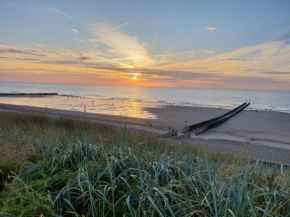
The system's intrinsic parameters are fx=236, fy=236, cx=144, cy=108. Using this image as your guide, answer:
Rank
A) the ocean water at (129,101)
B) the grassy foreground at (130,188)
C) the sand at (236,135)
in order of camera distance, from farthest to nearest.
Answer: the ocean water at (129,101), the sand at (236,135), the grassy foreground at (130,188)

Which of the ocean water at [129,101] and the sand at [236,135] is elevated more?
the ocean water at [129,101]

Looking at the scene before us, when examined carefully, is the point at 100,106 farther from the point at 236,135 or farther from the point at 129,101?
the point at 236,135

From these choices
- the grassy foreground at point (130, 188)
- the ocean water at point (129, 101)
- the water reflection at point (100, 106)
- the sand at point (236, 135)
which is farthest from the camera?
the ocean water at point (129, 101)

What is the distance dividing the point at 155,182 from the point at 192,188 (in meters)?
0.47

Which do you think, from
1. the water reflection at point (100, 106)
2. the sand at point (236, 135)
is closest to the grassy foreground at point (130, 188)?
the sand at point (236, 135)

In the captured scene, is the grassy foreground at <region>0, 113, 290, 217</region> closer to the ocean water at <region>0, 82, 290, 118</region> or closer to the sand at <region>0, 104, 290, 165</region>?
the sand at <region>0, 104, 290, 165</region>

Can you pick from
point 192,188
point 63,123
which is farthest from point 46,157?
point 63,123

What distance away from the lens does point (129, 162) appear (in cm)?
365

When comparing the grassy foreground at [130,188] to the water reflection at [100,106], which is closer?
the grassy foreground at [130,188]

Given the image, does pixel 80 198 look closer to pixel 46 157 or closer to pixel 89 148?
pixel 89 148

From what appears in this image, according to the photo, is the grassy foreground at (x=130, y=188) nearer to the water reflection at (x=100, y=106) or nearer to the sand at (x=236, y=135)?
the sand at (x=236, y=135)

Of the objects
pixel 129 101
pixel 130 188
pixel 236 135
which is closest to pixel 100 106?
pixel 129 101

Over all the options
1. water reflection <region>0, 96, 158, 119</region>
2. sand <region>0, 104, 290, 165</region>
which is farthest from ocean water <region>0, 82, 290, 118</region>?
sand <region>0, 104, 290, 165</region>

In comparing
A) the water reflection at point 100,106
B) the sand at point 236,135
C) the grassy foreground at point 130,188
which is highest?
the grassy foreground at point 130,188
